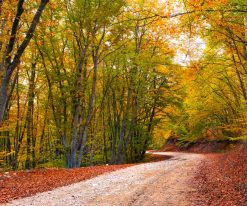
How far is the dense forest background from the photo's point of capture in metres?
12.9

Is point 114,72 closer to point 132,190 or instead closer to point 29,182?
point 29,182

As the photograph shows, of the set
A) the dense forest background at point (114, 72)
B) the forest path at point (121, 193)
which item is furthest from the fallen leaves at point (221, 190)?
the dense forest background at point (114, 72)

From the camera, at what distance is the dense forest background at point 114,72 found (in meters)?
12.9

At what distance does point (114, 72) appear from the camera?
21.9m

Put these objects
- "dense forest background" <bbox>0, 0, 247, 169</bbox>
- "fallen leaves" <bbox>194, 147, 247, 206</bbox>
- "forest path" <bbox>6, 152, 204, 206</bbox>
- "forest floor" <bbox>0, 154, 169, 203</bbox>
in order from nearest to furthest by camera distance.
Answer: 1. "fallen leaves" <bbox>194, 147, 247, 206</bbox>
2. "forest path" <bbox>6, 152, 204, 206</bbox>
3. "forest floor" <bbox>0, 154, 169, 203</bbox>
4. "dense forest background" <bbox>0, 0, 247, 169</bbox>

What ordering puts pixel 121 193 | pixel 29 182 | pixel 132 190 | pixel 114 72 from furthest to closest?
pixel 114 72, pixel 29 182, pixel 132 190, pixel 121 193

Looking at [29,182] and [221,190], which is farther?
[29,182]

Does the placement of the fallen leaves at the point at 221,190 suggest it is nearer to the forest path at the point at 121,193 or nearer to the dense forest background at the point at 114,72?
the forest path at the point at 121,193

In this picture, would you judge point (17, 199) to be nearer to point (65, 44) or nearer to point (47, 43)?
point (47, 43)

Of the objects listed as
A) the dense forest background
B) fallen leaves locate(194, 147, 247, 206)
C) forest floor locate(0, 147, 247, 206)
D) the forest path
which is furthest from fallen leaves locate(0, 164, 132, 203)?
fallen leaves locate(194, 147, 247, 206)

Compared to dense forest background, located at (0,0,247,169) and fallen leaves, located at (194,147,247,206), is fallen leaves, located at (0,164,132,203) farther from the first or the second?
fallen leaves, located at (194,147,247,206)

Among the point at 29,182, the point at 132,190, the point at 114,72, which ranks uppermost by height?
the point at 114,72

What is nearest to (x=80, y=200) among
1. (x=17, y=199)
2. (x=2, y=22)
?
(x=17, y=199)

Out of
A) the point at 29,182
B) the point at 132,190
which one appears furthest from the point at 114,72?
the point at 132,190
